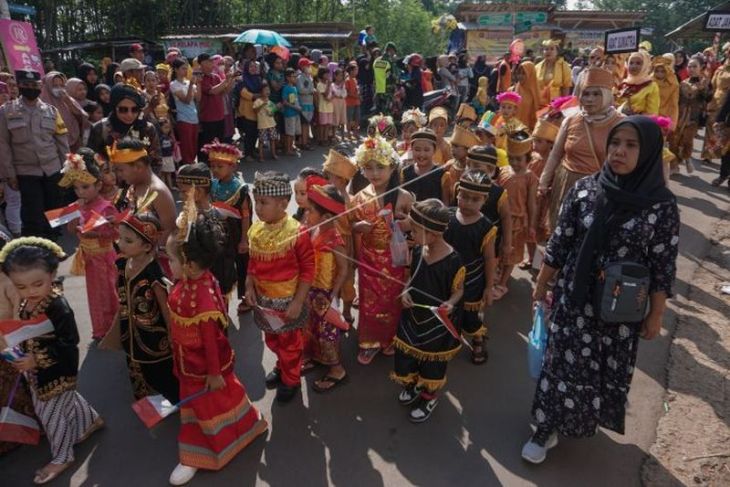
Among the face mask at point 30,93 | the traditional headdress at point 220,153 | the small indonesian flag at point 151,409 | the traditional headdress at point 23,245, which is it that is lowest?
the small indonesian flag at point 151,409

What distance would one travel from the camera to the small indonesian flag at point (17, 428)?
2.89 metres

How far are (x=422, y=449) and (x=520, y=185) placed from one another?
2776 mm

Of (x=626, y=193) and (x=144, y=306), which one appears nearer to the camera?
(x=626, y=193)

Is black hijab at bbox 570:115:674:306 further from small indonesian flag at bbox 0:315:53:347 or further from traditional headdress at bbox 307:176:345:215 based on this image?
small indonesian flag at bbox 0:315:53:347

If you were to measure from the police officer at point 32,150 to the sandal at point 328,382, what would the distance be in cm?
469

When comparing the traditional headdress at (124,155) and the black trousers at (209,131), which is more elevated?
the traditional headdress at (124,155)

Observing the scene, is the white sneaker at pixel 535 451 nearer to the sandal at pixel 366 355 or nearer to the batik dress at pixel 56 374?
the sandal at pixel 366 355

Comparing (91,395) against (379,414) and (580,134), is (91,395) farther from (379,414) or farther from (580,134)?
(580,134)

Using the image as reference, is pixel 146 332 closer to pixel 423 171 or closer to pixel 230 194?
pixel 230 194

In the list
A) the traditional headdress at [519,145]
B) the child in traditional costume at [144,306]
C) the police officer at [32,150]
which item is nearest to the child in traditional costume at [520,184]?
the traditional headdress at [519,145]

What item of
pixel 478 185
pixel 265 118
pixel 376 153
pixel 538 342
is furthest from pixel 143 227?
pixel 265 118

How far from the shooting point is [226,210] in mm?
4117

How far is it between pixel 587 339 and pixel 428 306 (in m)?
0.95

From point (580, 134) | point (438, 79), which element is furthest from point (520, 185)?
point (438, 79)
